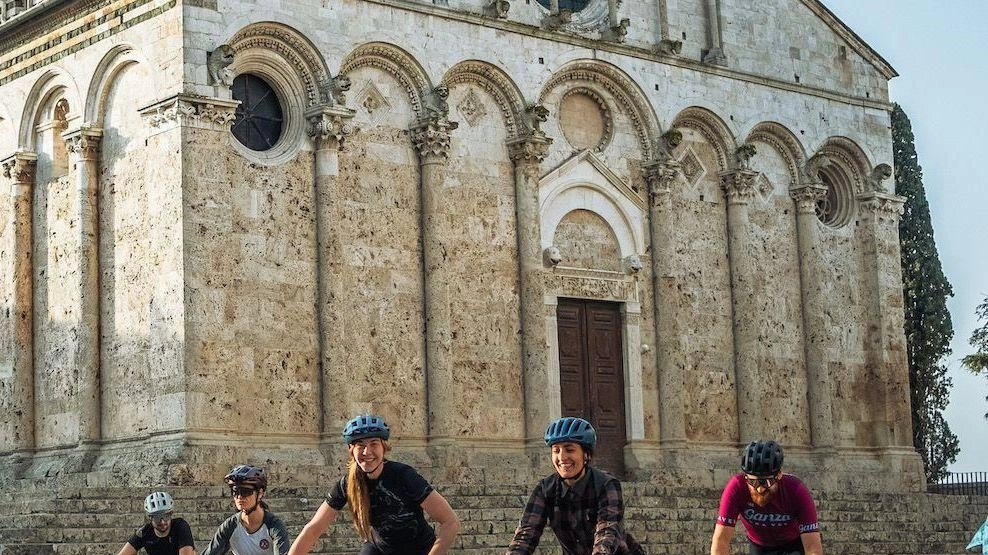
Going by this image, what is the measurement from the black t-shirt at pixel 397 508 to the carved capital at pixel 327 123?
15446 millimetres

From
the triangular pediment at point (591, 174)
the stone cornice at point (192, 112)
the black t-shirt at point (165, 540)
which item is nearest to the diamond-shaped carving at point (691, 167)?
the triangular pediment at point (591, 174)

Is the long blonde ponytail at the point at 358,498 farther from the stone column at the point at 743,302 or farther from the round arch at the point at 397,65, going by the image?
the stone column at the point at 743,302

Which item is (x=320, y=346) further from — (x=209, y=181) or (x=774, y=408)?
(x=774, y=408)

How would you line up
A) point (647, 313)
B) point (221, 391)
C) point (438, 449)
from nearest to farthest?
point (221, 391)
point (438, 449)
point (647, 313)

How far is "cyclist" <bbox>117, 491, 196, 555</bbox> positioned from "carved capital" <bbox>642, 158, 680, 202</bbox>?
57.7 ft

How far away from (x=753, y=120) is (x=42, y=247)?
11928 mm

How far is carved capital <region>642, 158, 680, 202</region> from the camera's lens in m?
29.5

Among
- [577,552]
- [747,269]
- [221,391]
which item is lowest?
[577,552]

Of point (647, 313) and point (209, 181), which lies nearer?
point (209, 181)

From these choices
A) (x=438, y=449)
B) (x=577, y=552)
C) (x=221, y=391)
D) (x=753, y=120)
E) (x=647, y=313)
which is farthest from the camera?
(x=753, y=120)

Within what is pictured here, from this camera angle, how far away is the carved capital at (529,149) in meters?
27.6

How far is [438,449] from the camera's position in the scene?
2592 centimetres

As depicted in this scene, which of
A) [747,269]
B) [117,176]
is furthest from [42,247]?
[747,269]

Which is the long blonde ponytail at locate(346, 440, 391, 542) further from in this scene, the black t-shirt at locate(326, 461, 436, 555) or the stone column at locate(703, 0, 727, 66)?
the stone column at locate(703, 0, 727, 66)
